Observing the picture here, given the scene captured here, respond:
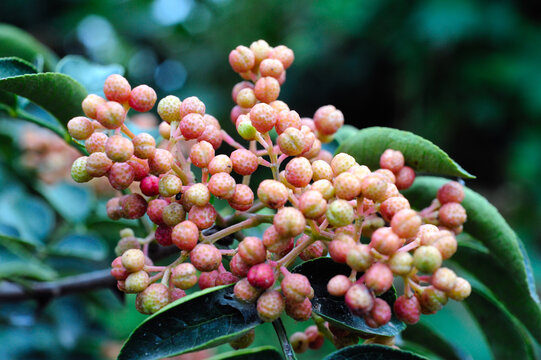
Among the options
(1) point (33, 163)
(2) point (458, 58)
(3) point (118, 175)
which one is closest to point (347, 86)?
(2) point (458, 58)

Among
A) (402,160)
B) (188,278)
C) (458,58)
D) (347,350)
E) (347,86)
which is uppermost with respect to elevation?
(347,86)

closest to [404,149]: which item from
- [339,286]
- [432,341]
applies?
[339,286]

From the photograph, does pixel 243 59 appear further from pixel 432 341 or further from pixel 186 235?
pixel 432 341

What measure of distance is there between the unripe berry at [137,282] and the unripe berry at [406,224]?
1.33 feet

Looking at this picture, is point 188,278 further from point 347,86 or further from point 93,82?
point 347,86

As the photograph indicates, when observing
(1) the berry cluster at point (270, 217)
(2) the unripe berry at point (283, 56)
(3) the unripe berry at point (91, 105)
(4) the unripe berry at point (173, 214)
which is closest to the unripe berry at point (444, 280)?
(1) the berry cluster at point (270, 217)

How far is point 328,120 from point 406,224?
33 centimetres

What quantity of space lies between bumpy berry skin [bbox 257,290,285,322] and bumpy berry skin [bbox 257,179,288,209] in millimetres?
141

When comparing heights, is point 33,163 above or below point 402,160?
above

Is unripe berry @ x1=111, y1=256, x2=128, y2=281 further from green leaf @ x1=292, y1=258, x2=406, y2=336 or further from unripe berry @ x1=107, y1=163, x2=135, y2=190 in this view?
green leaf @ x1=292, y1=258, x2=406, y2=336

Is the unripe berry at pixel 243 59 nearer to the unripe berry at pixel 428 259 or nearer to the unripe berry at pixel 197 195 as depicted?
the unripe berry at pixel 197 195

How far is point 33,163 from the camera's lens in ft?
6.77

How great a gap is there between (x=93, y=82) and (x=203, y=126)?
0.56 m

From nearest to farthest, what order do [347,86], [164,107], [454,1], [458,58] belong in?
[164,107]
[454,1]
[458,58]
[347,86]
